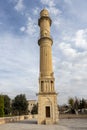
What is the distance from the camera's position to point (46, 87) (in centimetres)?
2784

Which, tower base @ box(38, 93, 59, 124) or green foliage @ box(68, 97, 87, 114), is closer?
tower base @ box(38, 93, 59, 124)

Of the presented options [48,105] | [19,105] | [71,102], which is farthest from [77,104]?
[48,105]

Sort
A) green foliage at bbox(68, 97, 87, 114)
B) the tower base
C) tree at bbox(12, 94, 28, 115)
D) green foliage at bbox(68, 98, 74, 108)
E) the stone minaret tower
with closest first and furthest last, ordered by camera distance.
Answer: the stone minaret tower < the tower base < tree at bbox(12, 94, 28, 115) < green foliage at bbox(68, 97, 87, 114) < green foliage at bbox(68, 98, 74, 108)

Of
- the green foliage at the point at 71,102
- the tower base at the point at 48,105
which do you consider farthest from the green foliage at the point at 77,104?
the tower base at the point at 48,105

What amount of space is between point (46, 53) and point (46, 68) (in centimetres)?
218

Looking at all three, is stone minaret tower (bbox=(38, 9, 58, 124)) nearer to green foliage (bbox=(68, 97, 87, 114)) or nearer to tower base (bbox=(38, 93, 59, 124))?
tower base (bbox=(38, 93, 59, 124))

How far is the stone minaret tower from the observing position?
27.0m

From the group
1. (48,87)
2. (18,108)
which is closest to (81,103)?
(18,108)

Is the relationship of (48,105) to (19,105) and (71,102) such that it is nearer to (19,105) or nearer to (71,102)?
(19,105)

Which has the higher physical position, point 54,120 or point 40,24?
point 40,24

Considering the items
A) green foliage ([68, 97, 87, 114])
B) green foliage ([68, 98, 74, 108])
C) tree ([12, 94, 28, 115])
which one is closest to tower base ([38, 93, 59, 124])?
tree ([12, 94, 28, 115])

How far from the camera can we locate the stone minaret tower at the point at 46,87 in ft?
88.5

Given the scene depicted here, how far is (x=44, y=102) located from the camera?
27500mm

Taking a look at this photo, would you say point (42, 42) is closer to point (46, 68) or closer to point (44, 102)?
point (46, 68)
